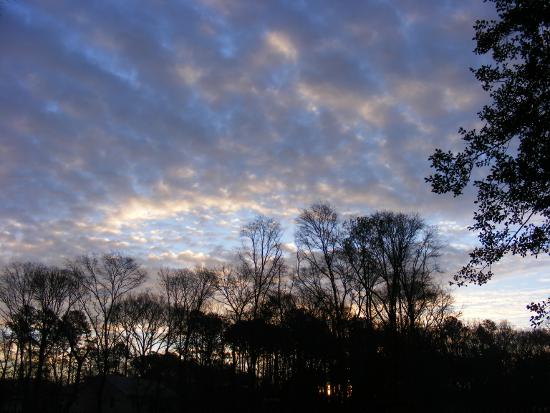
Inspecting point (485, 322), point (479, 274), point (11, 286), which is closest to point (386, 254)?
point (479, 274)

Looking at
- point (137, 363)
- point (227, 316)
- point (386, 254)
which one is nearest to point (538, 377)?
point (386, 254)

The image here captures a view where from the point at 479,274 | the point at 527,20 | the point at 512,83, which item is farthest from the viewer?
the point at 479,274

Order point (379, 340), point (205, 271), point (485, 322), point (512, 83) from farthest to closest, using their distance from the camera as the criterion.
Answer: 1. point (485, 322)
2. point (205, 271)
3. point (379, 340)
4. point (512, 83)

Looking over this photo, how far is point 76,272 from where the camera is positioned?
38031mm

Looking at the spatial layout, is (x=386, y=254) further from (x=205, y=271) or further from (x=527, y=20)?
(x=527, y=20)

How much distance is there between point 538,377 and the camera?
1955 inches

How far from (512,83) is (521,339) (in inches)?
3068

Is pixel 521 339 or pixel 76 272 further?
pixel 521 339

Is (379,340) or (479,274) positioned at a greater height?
(479,274)

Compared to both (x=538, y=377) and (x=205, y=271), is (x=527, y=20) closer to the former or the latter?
→ (x=205, y=271)

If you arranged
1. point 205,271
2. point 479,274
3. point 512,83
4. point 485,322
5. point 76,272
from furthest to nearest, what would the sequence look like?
point 485,322 → point 205,271 → point 76,272 → point 479,274 → point 512,83

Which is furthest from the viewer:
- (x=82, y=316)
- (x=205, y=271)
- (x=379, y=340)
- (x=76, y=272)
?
(x=205, y=271)

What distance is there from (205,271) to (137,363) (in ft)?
51.8

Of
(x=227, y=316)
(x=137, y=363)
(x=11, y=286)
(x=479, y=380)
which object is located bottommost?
(x=479, y=380)
